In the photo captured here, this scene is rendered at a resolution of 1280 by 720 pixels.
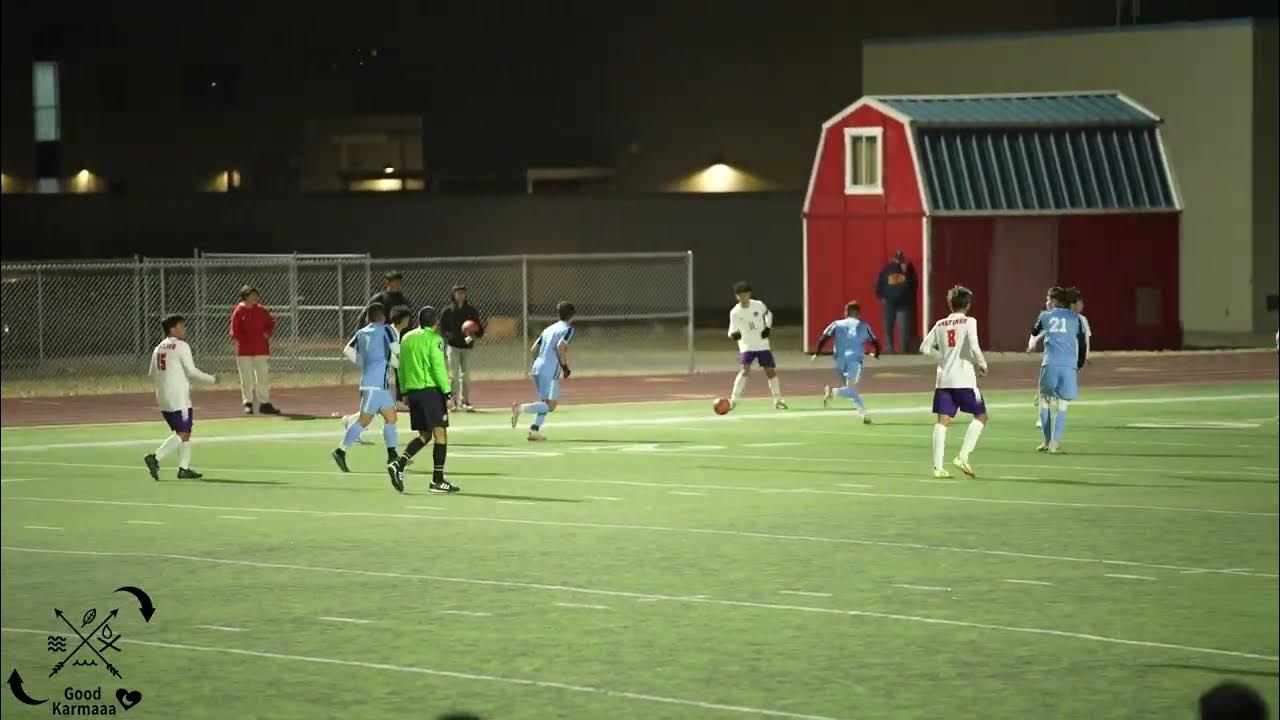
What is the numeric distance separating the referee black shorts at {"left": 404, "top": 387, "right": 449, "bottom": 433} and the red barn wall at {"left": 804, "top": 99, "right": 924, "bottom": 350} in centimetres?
2223

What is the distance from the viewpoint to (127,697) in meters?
12.9

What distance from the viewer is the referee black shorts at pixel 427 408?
22.1 meters

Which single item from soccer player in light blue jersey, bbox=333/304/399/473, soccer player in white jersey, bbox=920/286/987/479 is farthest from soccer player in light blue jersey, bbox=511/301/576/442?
soccer player in white jersey, bbox=920/286/987/479

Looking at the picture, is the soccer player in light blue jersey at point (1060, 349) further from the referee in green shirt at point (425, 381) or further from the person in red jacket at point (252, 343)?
the person in red jacket at point (252, 343)

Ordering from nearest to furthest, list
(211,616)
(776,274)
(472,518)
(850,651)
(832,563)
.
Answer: (850,651)
(211,616)
(832,563)
(472,518)
(776,274)

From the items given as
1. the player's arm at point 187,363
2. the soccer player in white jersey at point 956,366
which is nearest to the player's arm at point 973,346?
the soccer player in white jersey at point 956,366

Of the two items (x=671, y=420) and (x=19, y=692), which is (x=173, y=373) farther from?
(x=19, y=692)

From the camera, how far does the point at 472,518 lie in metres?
20.8

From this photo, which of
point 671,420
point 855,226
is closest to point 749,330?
point 671,420

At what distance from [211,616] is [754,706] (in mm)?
4659

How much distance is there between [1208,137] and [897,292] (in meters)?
9.83

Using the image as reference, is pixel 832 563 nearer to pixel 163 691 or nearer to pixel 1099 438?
pixel 163 691

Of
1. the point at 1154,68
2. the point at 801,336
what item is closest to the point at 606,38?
the point at 801,336

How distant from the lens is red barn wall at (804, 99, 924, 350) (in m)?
43.5
